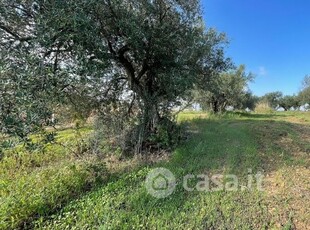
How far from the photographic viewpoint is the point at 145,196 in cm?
368

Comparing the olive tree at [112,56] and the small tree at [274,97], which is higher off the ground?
the small tree at [274,97]

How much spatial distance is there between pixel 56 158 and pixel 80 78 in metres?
2.72

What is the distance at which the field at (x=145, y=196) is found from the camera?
303 cm

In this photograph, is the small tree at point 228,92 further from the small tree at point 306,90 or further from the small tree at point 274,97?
the small tree at point 274,97

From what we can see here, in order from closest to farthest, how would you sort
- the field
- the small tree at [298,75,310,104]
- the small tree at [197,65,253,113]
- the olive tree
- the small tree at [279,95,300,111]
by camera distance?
the field < the olive tree < the small tree at [197,65,253,113] < the small tree at [298,75,310,104] < the small tree at [279,95,300,111]

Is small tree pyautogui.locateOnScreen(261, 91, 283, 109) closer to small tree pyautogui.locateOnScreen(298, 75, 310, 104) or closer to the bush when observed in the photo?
small tree pyautogui.locateOnScreen(298, 75, 310, 104)

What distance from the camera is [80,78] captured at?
4.62 meters

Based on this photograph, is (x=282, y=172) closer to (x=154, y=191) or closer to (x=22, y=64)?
(x=154, y=191)

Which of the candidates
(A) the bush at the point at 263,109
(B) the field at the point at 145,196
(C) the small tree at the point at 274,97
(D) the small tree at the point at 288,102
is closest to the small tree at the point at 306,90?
(A) the bush at the point at 263,109

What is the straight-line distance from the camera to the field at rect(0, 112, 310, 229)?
303 cm

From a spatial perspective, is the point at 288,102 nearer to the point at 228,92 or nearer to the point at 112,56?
the point at 228,92

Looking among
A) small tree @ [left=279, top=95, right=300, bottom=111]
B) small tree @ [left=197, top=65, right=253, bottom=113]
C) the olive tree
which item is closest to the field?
the olive tree

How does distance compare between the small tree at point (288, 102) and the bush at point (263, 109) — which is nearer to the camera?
the bush at point (263, 109)

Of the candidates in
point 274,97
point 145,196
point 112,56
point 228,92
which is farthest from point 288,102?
point 145,196
